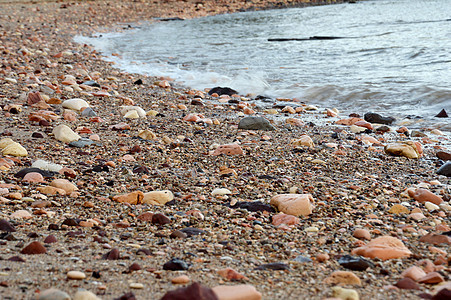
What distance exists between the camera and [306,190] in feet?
10.5

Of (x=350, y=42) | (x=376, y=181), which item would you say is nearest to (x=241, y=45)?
(x=350, y=42)

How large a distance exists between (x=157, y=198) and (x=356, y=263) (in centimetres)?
132

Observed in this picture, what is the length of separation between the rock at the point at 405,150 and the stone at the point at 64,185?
281cm

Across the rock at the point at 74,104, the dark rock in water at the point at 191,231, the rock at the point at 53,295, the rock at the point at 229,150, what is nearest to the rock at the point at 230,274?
the dark rock in water at the point at 191,231

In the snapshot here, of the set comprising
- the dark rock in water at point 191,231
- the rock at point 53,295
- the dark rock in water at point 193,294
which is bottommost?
the dark rock in water at point 191,231

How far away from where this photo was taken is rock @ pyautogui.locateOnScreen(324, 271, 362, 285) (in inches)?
77.5

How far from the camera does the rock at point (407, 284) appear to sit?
192 cm

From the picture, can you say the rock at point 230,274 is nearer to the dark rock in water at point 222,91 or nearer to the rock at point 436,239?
the rock at point 436,239

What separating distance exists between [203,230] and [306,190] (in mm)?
985

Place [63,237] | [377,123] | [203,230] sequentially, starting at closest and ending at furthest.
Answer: [63,237] → [203,230] → [377,123]

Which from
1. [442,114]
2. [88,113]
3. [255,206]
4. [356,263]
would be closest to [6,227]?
[255,206]

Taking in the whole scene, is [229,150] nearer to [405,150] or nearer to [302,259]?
[405,150]

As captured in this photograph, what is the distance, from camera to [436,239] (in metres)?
2.43

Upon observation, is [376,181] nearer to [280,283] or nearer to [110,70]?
[280,283]
